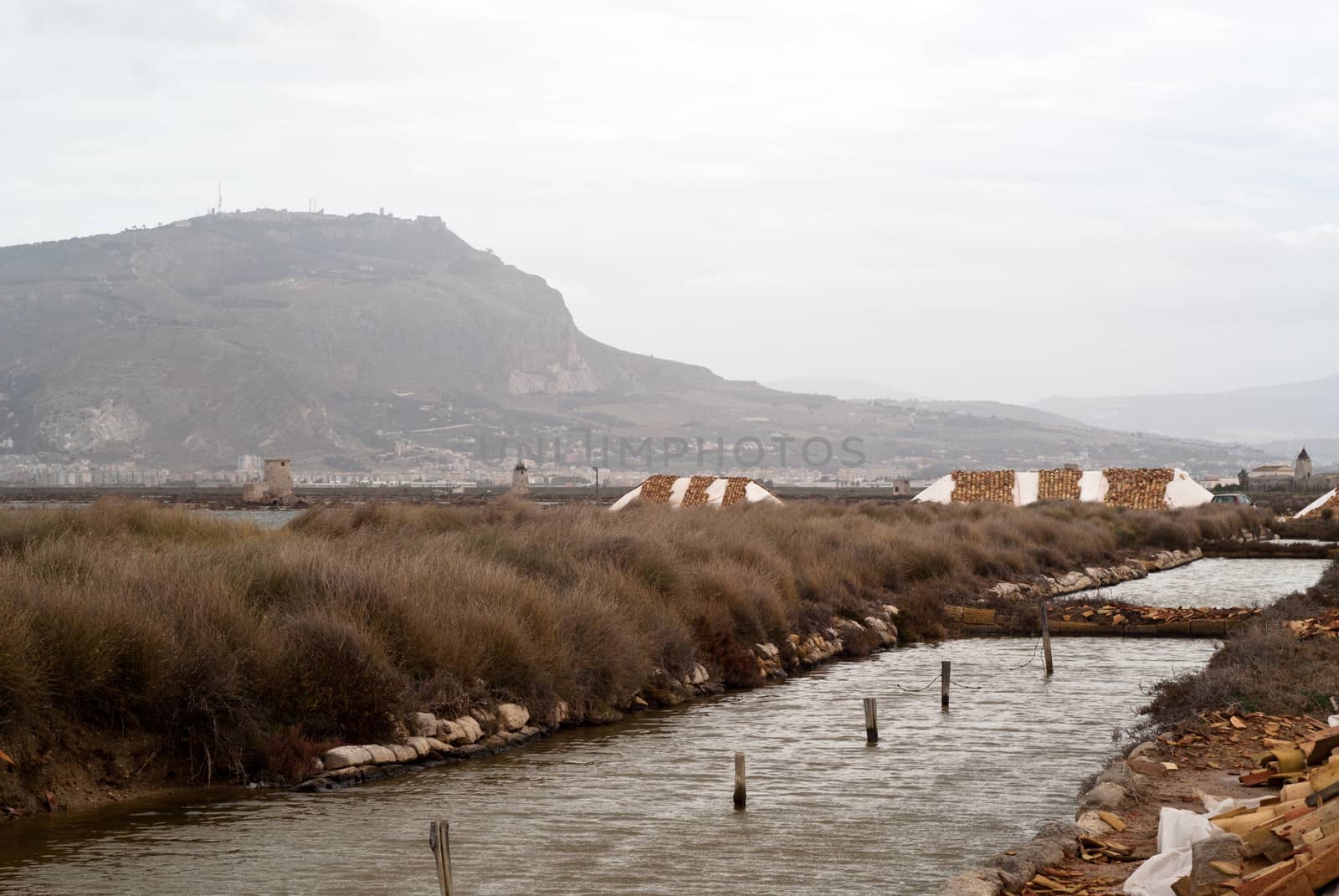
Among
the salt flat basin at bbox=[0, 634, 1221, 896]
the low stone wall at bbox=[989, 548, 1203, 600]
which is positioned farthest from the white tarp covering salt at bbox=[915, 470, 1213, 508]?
the salt flat basin at bbox=[0, 634, 1221, 896]

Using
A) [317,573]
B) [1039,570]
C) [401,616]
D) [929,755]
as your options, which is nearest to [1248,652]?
[929,755]

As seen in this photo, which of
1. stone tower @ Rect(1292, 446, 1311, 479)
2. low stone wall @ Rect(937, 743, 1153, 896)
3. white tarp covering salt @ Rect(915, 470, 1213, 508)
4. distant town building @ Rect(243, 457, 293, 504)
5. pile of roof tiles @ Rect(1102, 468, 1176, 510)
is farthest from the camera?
stone tower @ Rect(1292, 446, 1311, 479)

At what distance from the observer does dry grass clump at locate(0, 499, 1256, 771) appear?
43.7ft

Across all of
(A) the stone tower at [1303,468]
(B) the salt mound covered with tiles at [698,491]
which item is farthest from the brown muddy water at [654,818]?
(A) the stone tower at [1303,468]

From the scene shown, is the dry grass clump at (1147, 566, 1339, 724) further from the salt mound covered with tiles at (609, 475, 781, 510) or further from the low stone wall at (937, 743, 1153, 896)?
the salt mound covered with tiles at (609, 475, 781, 510)

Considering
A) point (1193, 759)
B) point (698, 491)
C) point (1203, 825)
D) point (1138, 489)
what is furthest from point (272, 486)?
point (1203, 825)

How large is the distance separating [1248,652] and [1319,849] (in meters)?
10.9

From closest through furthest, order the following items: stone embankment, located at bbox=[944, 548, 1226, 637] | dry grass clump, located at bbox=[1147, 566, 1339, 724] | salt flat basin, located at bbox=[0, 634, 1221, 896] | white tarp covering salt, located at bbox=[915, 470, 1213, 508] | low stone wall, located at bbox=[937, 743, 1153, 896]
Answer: low stone wall, located at bbox=[937, 743, 1153, 896], salt flat basin, located at bbox=[0, 634, 1221, 896], dry grass clump, located at bbox=[1147, 566, 1339, 724], stone embankment, located at bbox=[944, 548, 1226, 637], white tarp covering salt, located at bbox=[915, 470, 1213, 508]

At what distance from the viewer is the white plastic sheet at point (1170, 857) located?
8039 mm

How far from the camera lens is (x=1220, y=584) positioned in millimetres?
38094

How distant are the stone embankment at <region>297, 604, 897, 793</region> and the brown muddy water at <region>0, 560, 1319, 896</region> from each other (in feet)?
0.86

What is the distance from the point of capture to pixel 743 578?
78.4ft

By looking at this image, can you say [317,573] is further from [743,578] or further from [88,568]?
[743,578]

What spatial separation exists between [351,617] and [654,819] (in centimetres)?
477
